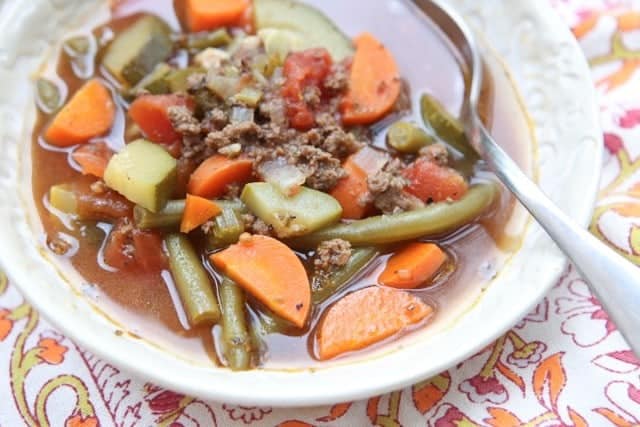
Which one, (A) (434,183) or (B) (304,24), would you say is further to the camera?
(B) (304,24)

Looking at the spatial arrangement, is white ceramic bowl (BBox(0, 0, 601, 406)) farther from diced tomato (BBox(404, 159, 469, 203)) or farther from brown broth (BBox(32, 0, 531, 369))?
diced tomato (BBox(404, 159, 469, 203))

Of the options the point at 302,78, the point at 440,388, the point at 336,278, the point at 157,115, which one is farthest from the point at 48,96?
the point at 440,388

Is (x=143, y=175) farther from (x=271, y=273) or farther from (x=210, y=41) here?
(x=210, y=41)

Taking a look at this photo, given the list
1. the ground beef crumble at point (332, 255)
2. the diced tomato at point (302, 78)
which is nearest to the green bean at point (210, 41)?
the diced tomato at point (302, 78)

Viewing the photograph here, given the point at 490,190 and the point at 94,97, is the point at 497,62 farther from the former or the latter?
the point at 94,97

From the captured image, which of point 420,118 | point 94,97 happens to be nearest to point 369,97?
point 420,118

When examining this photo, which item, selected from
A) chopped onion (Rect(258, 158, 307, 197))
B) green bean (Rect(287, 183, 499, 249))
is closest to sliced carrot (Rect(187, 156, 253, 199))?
chopped onion (Rect(258, 158, 307, 197))
